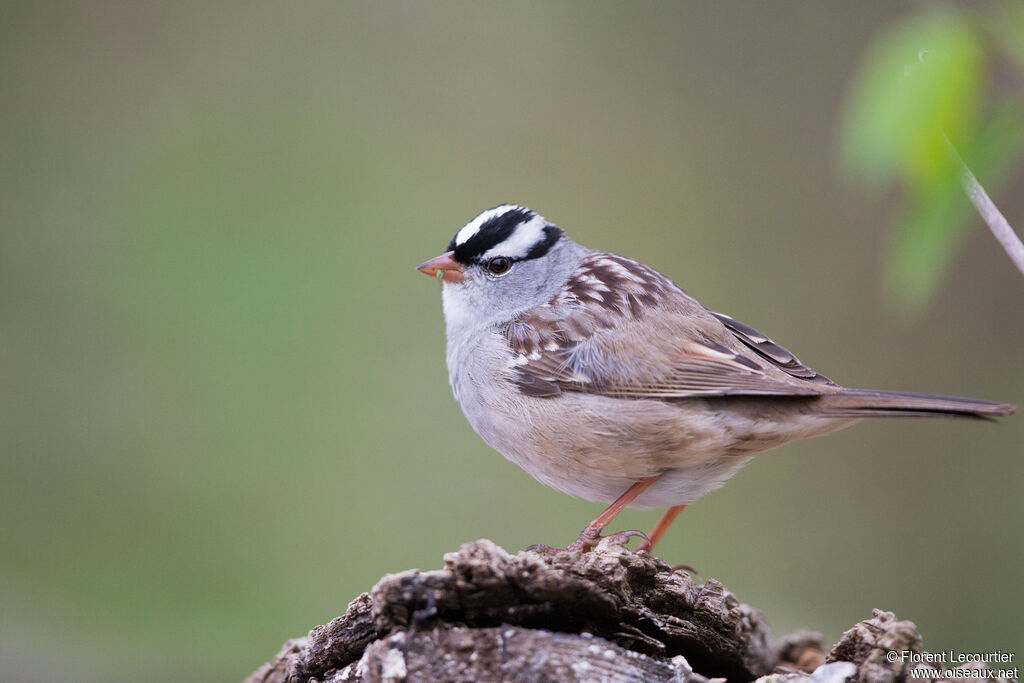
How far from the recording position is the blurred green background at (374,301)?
6184 millimetres

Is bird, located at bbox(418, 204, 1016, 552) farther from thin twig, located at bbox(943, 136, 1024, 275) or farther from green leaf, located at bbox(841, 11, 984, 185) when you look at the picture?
green leaf, located at bbox(841, 11, 984, 185)

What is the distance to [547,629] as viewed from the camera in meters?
2.67

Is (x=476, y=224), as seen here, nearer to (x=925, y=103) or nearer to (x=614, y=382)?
(x=614, y=382)

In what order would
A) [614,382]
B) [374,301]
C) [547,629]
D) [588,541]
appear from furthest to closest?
[374,301], [614,382], [588,541], [547,629]

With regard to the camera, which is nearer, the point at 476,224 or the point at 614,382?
the point at 614,382

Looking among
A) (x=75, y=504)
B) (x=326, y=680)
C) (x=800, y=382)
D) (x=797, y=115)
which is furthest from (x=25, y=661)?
(x=797, y=115)

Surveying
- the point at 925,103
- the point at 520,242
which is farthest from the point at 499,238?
the point at 925,103

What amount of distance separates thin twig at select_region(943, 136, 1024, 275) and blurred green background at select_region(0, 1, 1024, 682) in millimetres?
3256

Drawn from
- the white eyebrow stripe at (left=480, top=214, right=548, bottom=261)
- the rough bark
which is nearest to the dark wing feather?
the white eyebrow stripe at (left=480, top=214, right=548, bottom=261)

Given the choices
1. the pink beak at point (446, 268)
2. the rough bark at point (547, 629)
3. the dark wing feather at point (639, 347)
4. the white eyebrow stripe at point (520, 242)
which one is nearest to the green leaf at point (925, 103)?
the dark wing feather at point (639, 347)

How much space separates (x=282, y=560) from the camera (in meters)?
6.12

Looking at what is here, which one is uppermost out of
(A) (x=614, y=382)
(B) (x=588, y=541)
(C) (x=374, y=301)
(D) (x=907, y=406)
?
(C) (x=374, y=301)

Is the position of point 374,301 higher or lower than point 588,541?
higher

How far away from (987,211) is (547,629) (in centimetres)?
167
